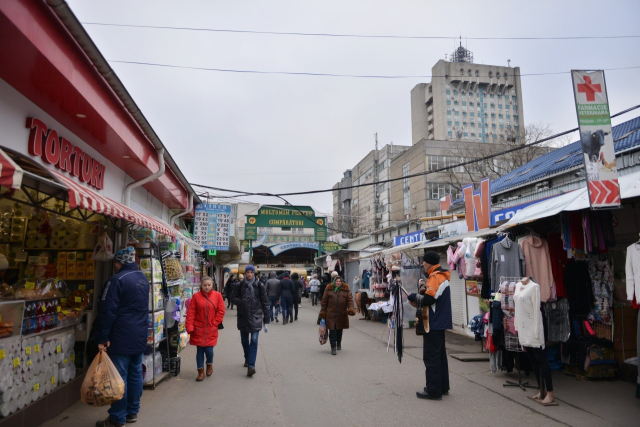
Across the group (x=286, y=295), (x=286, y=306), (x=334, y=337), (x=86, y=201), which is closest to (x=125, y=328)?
(x=86, y=201)

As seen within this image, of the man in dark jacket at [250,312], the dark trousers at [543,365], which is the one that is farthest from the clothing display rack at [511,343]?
the man in dark jacket at [250,312]

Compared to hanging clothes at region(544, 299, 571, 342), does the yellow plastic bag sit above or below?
below

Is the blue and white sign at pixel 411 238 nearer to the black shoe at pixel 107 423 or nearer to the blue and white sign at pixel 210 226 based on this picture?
the blue and white sign at pixel 210 226

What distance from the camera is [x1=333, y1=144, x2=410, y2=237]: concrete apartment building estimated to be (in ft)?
234

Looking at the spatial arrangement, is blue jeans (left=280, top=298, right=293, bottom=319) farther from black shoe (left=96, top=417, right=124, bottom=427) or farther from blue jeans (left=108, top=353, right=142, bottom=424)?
black shoe (left=96, top=417, right=124, bottom=427)

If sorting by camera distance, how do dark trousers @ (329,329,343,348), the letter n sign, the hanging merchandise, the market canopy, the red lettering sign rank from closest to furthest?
1. the red lettering sign
2. the market canopy
3. the hanging merchandise
4. dark trousers @ (329,329,343,348)
5. the letter n sign

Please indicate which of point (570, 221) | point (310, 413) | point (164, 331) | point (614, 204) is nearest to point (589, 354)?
point (570, 221)

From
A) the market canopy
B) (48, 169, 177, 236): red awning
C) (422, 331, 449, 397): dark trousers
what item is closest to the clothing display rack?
the market canopy

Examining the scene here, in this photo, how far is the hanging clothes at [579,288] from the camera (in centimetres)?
669

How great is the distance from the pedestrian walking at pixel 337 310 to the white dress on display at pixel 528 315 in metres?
4.52

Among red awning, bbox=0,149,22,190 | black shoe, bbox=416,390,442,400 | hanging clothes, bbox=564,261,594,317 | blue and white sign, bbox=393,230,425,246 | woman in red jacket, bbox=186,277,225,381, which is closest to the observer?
red awning, bbox=0,149,22,190

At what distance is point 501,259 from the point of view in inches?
270

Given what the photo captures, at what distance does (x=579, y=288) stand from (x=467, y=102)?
96.2 m

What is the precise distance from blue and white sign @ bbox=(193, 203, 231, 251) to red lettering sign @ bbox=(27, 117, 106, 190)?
9009 mm
